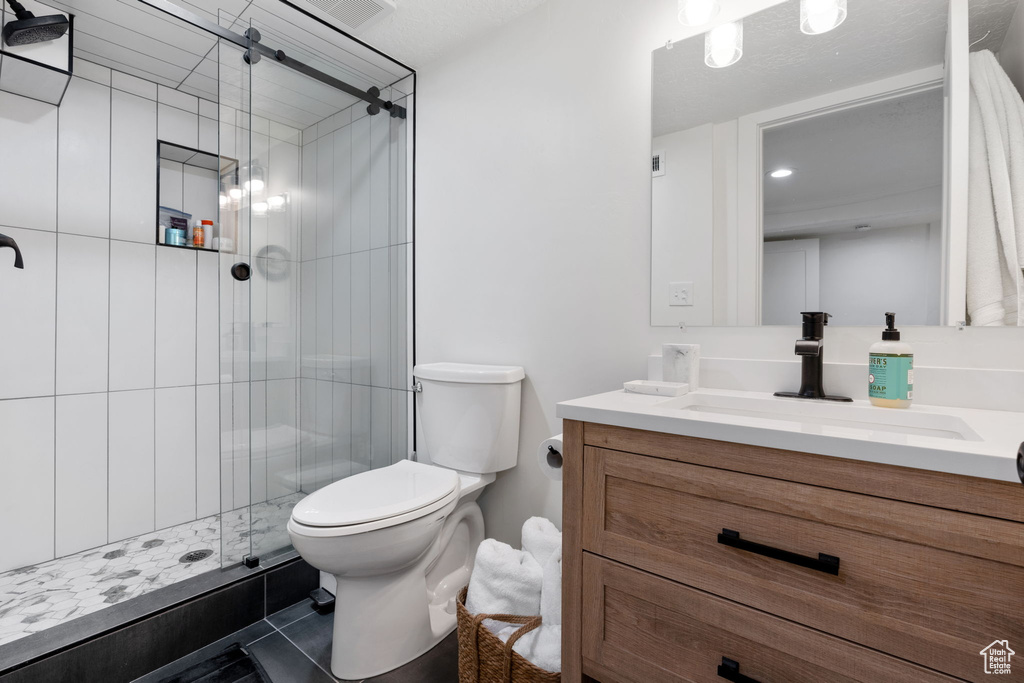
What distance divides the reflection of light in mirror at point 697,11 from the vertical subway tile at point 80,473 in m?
2.66

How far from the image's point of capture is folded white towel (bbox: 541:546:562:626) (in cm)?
124

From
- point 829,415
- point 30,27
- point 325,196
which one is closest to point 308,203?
point 325,196

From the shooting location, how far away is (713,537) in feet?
2.85

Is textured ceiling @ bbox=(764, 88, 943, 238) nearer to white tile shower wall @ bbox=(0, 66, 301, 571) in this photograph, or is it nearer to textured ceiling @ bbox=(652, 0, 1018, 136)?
textured ceiling @ bbox=(652, 0, 1018, 136)

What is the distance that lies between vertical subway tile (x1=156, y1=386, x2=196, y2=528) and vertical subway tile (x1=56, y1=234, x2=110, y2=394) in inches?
10.7

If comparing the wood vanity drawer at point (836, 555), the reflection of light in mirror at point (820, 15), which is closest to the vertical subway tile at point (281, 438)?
the wood vanity drawer at point (836, 555)

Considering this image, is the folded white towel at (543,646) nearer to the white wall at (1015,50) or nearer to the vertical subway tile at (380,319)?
the vertical subway tile at (380,319)

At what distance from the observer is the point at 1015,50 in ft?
3.28

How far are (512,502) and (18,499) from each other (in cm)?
193

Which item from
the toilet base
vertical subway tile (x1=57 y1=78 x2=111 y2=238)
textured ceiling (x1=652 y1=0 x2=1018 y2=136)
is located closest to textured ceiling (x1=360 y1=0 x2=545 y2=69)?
textured ceiling (x1=652 y1=0 x2=1018 y2=136)

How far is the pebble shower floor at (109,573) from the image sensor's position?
1518 mm

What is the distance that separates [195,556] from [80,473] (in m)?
0.63

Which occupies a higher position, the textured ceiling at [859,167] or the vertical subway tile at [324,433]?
the textured ceiling at [859,167]

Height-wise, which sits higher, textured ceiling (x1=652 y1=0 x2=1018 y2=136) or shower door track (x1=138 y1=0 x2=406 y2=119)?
shower door track (x1=138 y1=0 x2=406 y2=119)
